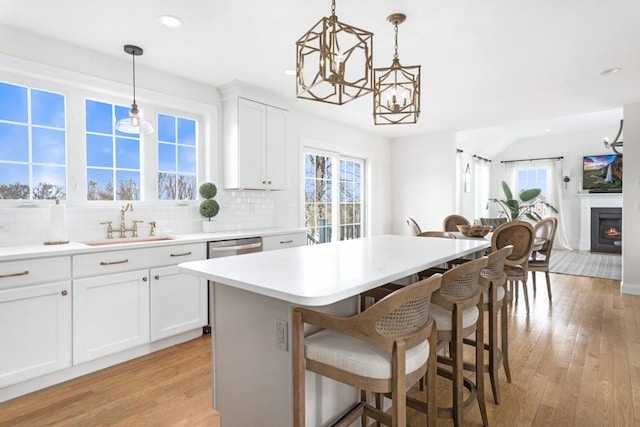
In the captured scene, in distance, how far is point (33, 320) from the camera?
2182mm

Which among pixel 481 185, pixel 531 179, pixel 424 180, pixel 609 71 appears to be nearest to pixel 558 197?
pixel 531 179

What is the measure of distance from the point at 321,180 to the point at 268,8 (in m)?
3.18

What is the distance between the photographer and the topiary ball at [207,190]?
140 inches

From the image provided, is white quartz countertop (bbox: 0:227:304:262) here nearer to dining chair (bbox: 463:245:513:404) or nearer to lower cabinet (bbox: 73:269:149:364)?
lower cabinet (bbox: 73:269:149:364)

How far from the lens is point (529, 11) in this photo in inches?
92.7

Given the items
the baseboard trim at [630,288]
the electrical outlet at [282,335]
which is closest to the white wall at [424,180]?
the baseboard trim at [630,288]

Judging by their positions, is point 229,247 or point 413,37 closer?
point 413,37

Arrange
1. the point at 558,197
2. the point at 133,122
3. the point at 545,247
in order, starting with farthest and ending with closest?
the point at 558,197, the point at 545,247, the point at 133,122

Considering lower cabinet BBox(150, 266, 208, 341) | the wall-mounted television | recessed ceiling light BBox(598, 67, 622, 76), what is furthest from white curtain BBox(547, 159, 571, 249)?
lower cabinet BBox(150, 266, 208, 341)

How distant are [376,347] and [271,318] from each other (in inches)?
18.2

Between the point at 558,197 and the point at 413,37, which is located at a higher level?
the point at 413,37

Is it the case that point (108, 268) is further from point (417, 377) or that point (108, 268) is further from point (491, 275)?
point (491, 275)

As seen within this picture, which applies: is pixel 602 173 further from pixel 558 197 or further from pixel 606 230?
pixel 606 230

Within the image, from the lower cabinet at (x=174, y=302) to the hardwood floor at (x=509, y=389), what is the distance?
0.59ft
